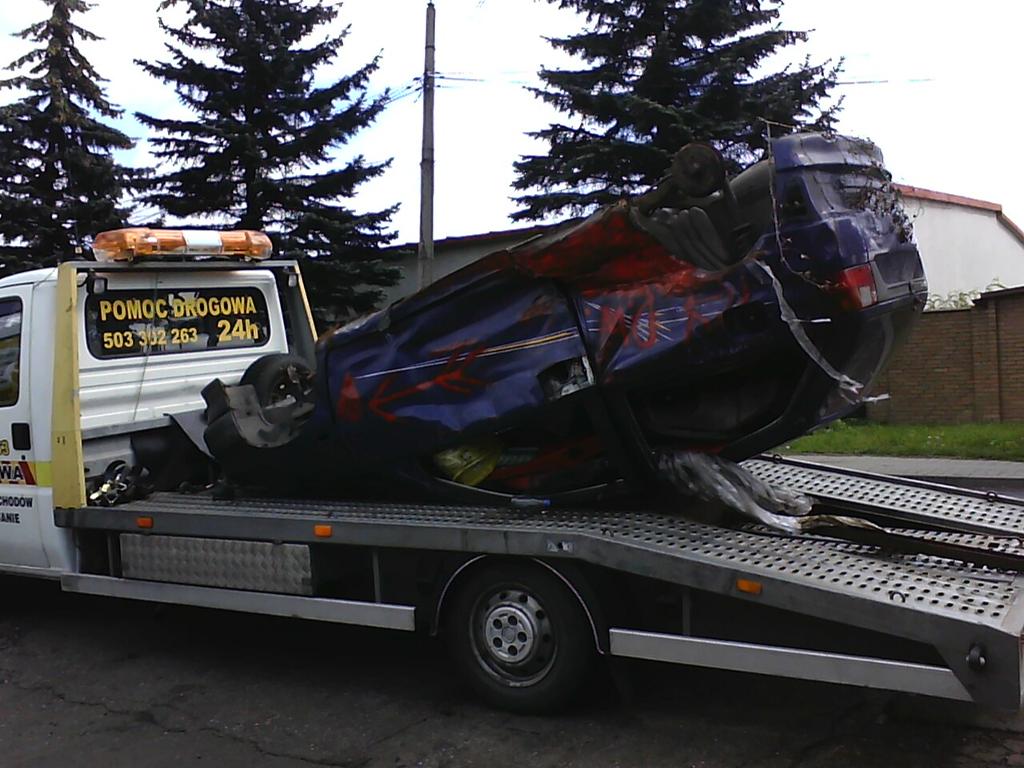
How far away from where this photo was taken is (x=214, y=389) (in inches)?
239

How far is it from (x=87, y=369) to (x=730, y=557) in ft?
13.6

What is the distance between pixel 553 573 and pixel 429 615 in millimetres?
718

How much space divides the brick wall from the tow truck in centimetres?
1168

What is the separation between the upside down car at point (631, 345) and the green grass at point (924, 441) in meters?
9.36

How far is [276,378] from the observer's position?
6367 millimetres

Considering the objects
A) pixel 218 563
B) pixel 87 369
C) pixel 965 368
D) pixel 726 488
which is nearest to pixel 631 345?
pixel 726 488

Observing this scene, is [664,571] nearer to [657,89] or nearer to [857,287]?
[857,287]

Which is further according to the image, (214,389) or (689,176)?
(214,389)

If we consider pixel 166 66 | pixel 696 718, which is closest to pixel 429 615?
pixel 696 718

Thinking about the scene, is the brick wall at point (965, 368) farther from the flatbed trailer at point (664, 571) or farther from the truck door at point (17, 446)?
the truck door at point (17, 446)

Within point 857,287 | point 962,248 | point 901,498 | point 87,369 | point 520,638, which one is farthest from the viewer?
point 962,248

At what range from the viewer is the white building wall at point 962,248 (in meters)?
21.8

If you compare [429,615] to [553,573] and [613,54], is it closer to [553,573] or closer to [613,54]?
[553,573]

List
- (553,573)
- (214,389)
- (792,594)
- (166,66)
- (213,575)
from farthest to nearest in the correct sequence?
(166,66), (214,389), (213,575), (553,573), (792,594)
